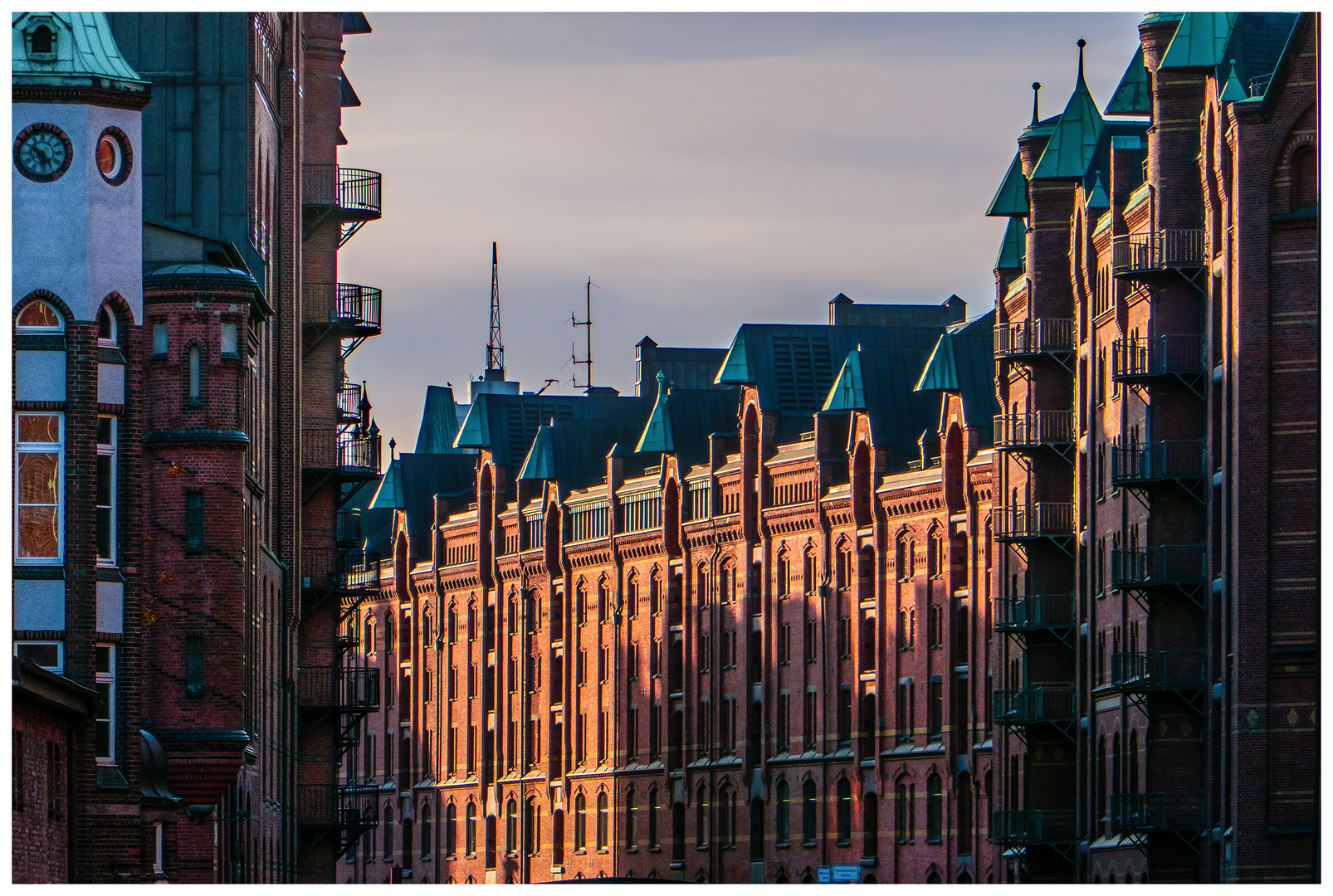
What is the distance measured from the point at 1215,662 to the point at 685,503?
51075 millimetres

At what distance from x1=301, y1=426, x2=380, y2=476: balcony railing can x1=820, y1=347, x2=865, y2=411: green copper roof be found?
27.3m

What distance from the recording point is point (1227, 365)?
235ft

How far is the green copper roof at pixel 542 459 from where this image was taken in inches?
5251

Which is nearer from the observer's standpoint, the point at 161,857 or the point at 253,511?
the point at 161,857

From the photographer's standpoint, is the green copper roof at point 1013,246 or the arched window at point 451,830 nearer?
the green copper roof at point 1013,246

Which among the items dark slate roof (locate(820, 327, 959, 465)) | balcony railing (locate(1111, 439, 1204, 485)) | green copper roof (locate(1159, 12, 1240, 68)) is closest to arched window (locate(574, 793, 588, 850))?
dark slate roof (locate(820, 327, 959, 465))

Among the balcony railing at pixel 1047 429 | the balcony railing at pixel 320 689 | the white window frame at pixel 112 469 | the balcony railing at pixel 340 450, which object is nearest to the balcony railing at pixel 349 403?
the balcony railing at pixel 340 450

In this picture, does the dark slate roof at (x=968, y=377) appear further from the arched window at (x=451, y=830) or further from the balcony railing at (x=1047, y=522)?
the arched window at (x=451, y=830)

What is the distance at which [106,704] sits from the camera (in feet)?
169

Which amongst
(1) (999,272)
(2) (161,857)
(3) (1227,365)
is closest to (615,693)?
(1) (999,272)

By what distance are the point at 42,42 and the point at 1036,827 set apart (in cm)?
4382

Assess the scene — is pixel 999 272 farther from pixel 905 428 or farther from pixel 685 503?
pixel 685 503

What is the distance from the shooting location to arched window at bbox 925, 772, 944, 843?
335 ft

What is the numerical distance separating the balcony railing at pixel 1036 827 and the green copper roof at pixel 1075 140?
17.7 meters
